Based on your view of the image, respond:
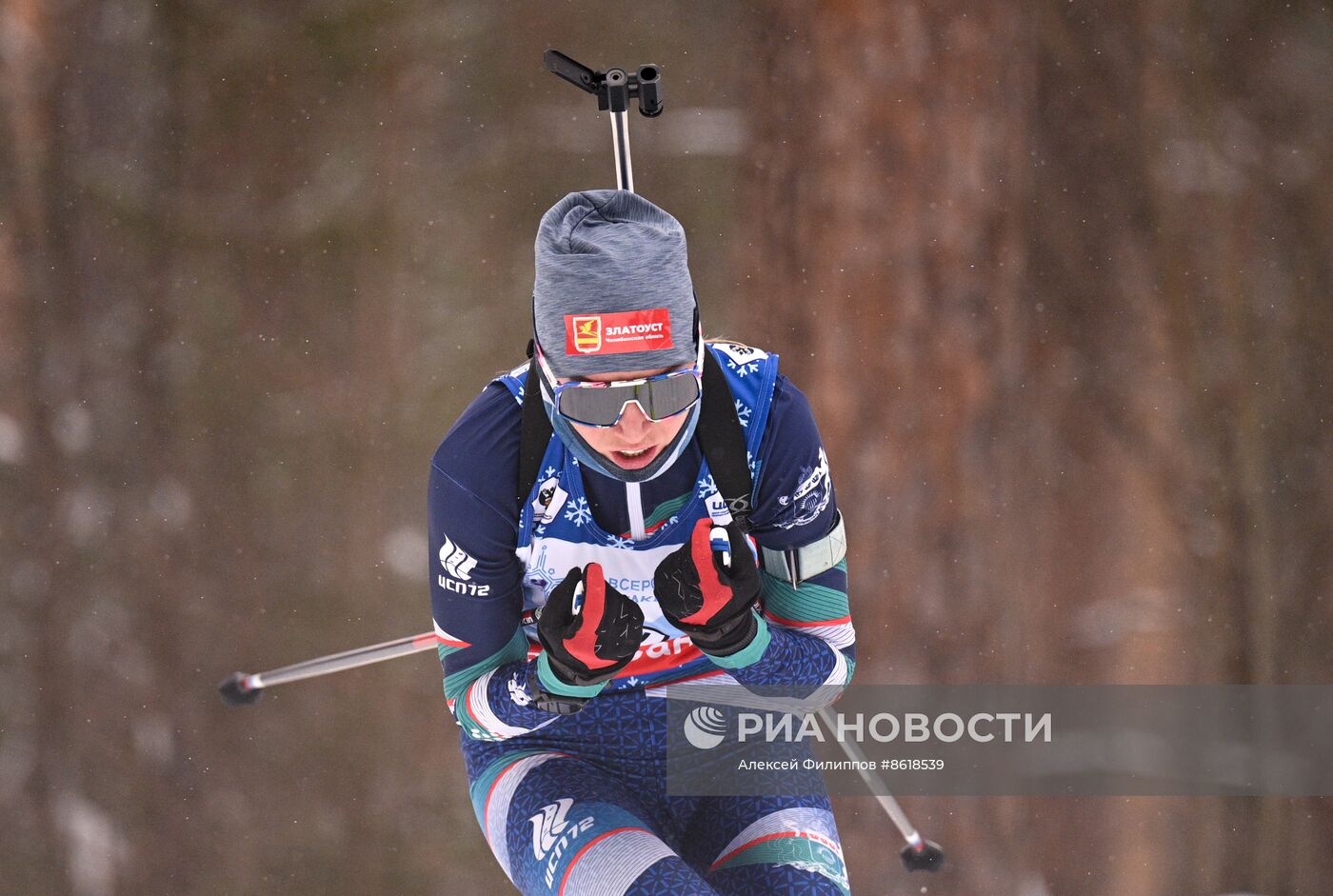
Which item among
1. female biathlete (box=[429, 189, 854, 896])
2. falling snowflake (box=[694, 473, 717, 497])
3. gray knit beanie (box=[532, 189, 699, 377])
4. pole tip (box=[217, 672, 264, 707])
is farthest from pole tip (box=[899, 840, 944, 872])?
gray knit beanie (box=[532, 189, 699, 377])

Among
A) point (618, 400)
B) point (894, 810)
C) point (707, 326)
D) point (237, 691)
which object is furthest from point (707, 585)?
point (707, 326)

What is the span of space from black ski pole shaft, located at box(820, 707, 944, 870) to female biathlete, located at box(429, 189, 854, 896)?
572 millimetres

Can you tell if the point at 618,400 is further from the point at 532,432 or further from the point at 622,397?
the point at 532,432

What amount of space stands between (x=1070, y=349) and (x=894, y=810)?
1.65 m

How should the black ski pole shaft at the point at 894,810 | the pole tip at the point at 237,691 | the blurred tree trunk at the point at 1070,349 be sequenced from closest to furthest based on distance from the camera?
the black ski pole shaft at the point at 894,810 < the pole tip at the point at 237,691 < the blurred tree trunk at the point at 1070,349

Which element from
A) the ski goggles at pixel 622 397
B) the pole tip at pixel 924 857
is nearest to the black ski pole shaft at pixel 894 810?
the pole tip at pixel 924 857

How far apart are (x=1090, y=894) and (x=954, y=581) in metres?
1.08

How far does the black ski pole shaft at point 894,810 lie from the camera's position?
264cm

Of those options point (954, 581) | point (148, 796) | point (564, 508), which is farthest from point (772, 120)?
point (148, 796)

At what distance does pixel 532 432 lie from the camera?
1.72 metres

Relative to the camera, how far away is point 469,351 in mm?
3750

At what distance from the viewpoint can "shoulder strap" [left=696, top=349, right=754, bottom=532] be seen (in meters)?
1.73

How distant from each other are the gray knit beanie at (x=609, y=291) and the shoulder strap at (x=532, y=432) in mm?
86

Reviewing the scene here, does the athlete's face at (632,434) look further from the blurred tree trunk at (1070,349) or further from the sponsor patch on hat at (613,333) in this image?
the blurred tree trunk at (1070,349)
